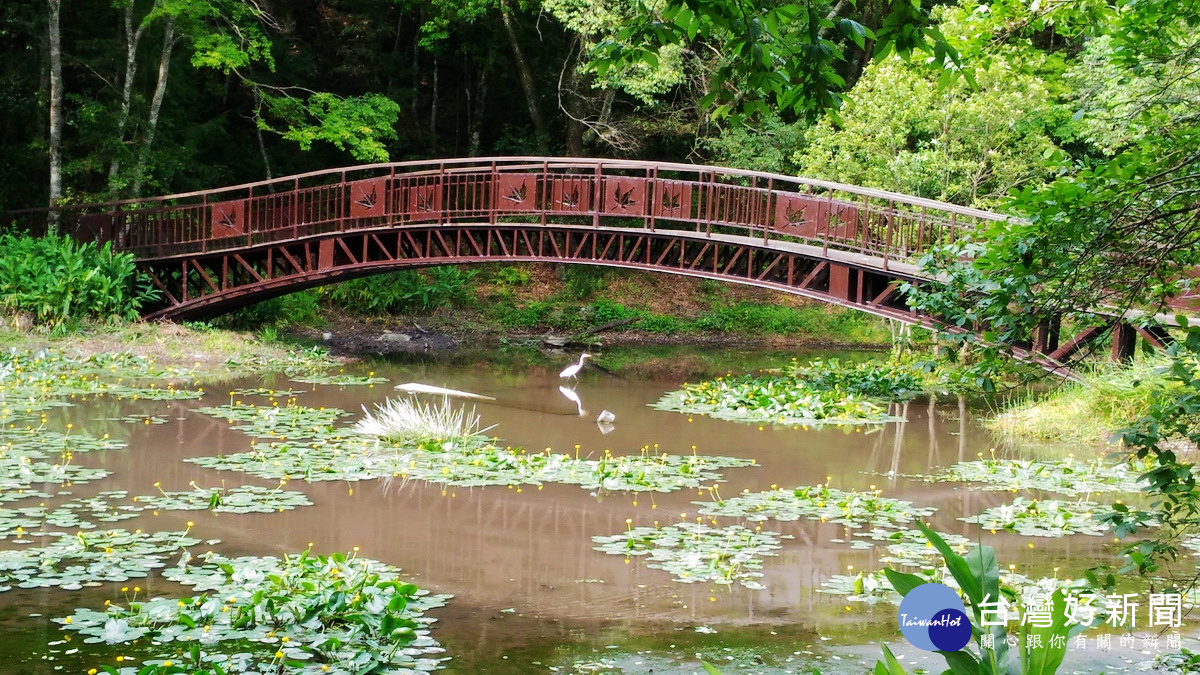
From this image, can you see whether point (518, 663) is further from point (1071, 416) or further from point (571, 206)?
point (571, 206)

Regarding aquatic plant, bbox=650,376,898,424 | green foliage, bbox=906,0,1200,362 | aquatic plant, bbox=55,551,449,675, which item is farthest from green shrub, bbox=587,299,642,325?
green foliage, bbox=906,0,1200,362

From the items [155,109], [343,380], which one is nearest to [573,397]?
[343,380]

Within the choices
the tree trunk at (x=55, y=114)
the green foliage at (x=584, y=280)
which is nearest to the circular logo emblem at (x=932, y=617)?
the tree trunk at (x=55, y=114)

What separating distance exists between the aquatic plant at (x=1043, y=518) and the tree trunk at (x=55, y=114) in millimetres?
16073

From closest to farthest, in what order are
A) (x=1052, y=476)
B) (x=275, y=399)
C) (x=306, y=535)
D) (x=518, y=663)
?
(x=518, y=663)
(x=306, y=535)
(x=1052, y=476)
(x=275, y=399)

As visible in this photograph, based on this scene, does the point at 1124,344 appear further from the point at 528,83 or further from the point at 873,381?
the point at 528,83

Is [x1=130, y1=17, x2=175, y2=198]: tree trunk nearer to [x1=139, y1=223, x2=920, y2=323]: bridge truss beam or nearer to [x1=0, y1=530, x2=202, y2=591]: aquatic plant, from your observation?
[x1=139, y1=223, x2=920, y2=323]: bridge truss beam

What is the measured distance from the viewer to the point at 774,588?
6.98 meters

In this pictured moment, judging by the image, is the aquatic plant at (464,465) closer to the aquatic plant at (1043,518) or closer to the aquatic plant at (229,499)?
the aquatic plant at (229,499)

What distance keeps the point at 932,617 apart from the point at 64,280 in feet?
58.5

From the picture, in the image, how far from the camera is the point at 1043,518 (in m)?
8.68

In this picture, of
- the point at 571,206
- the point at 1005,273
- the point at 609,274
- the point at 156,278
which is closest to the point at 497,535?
the point at 1005,273

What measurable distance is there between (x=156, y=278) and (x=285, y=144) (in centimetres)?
912

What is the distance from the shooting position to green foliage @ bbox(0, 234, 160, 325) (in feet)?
57.4
